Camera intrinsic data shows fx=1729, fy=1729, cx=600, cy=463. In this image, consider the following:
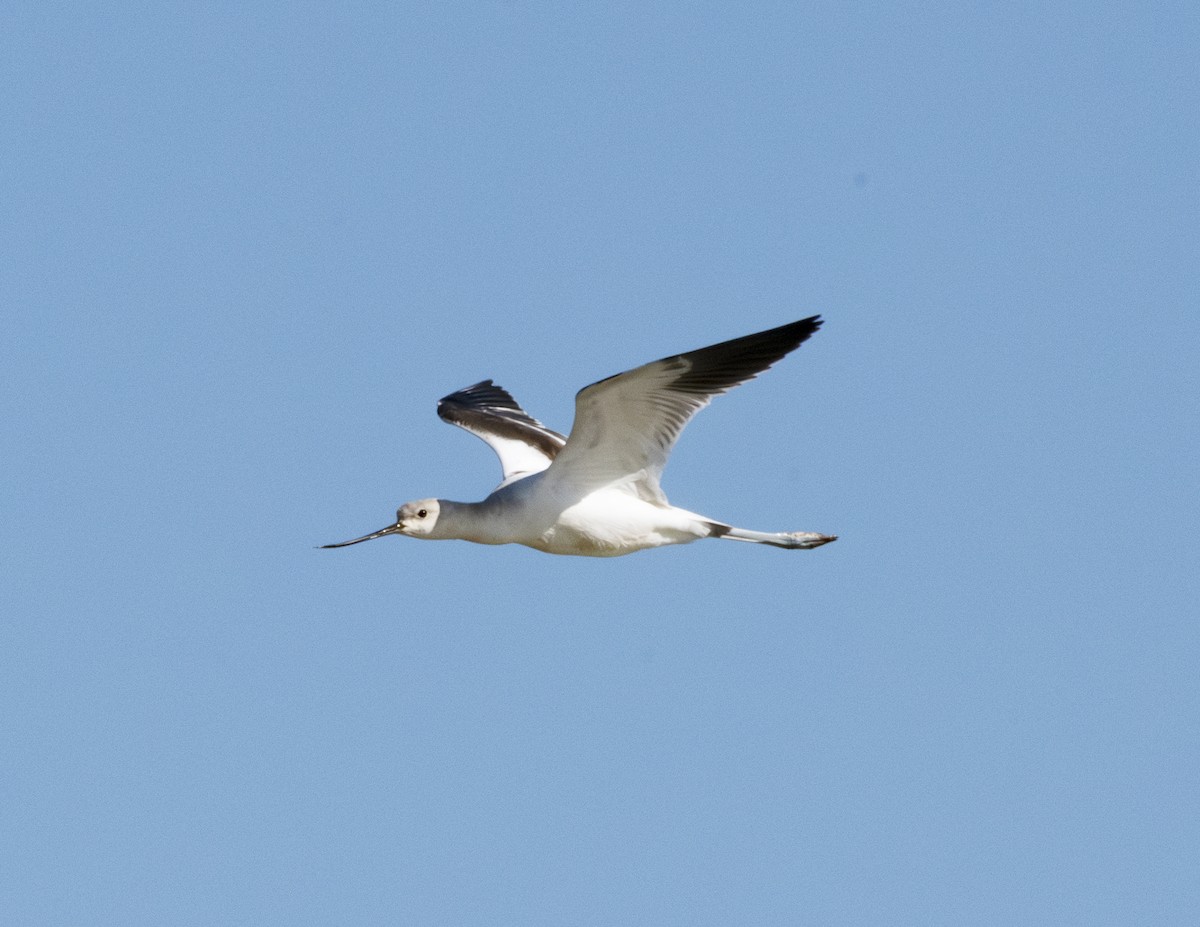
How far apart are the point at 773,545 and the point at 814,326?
3030mm

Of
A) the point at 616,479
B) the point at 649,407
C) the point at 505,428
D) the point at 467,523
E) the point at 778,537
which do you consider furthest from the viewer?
the point at 505,428

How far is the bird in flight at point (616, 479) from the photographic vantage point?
1360 cm

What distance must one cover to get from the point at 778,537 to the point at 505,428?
3288mm

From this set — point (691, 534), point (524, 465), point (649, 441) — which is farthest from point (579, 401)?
point (524, 465)

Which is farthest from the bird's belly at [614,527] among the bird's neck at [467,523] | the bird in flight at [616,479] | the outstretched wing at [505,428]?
the outstretched wing at [505,428]

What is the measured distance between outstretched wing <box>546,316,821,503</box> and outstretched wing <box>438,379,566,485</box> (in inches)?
49.0

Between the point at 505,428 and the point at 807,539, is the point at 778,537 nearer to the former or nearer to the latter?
the point at 807,539

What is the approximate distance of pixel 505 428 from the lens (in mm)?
17547

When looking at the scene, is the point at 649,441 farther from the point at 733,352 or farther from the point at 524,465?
the point at 524,465

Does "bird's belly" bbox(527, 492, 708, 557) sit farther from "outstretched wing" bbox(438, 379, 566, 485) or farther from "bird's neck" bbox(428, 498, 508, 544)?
"outstretched wing" bbox(438, 379, 566, 485)

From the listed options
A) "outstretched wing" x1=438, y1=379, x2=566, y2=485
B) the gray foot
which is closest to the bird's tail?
the gray foot

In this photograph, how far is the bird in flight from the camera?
13.6 meters

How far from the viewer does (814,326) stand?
13375mm

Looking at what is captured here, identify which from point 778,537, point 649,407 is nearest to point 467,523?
point 649,407
